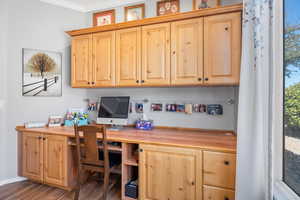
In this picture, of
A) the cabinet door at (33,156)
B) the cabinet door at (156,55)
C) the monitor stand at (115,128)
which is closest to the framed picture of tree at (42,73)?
the cabinet door at (33,156)

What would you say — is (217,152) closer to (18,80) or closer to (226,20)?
(226,20)

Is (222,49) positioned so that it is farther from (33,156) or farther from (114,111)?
(33,156)

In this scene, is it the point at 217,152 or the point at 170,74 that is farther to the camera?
the point at 170,74

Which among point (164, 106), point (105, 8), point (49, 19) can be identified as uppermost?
point (105, 8)

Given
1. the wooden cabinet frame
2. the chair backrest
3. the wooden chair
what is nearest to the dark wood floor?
the wooden chair

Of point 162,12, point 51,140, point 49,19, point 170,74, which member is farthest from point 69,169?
point 162,12

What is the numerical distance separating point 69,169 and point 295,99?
7.77ft

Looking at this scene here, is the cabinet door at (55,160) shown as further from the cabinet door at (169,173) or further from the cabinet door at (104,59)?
the cabinet door at (169,173)

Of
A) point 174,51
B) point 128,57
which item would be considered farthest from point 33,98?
point 174,51

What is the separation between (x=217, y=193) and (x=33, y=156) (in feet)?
7.63

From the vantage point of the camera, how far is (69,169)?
85.6 inches

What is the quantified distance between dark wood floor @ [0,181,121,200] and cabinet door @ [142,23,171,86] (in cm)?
149

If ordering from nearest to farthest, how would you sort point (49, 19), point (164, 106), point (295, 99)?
point (295, 99), point (164, 106), point (49, 19)

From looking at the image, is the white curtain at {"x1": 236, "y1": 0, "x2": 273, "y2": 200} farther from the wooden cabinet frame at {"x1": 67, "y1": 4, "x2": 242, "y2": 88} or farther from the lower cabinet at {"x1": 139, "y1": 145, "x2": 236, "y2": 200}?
the wooden cabinet frame at {"x1": 67, "y1": 4, "x2": 242, "y2": 88}
